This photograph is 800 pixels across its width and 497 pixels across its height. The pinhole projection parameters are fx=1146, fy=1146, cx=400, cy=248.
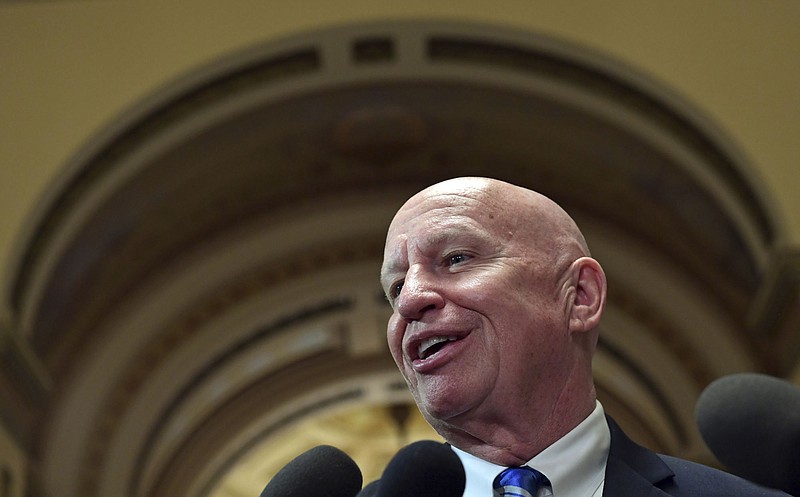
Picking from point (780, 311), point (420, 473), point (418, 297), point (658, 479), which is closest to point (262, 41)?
point (780, 311)

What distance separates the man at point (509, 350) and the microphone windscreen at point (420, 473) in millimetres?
313

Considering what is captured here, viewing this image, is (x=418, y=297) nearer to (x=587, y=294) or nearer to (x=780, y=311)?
(x=587, y=294)

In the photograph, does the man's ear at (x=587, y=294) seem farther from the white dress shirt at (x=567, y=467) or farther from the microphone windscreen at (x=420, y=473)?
the microphone windscreen at (x=420, y=473)

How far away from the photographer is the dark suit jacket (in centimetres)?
171

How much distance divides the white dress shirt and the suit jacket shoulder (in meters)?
0.03

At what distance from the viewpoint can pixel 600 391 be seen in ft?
39.8

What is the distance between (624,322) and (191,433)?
180 inches

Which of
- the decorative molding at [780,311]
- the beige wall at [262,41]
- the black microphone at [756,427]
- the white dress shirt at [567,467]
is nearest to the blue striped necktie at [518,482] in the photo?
the white dress shirt at [567,467]

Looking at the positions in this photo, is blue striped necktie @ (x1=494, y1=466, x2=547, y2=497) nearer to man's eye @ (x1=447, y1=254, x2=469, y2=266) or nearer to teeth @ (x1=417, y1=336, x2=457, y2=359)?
teeth @ (x1=417, y1=336, x2=457, y2=359)

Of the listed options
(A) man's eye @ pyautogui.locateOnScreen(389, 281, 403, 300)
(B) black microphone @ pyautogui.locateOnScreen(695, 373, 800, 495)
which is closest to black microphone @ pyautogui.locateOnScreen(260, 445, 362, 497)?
(A) man's eye @ pyautogui.locateOnScreen(389, 281, 403, 300)

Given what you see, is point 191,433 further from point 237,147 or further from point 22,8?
point 22,8

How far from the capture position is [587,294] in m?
1.92

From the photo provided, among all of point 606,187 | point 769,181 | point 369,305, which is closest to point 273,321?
point 369,305

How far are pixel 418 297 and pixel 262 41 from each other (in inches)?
235
